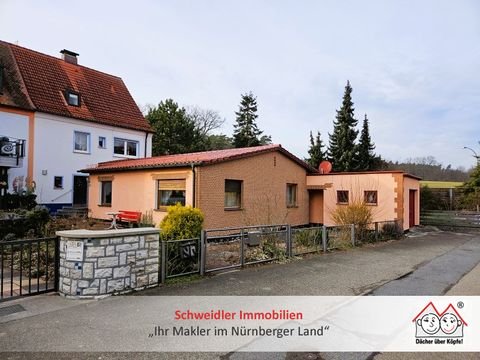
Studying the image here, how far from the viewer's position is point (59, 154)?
2205cm

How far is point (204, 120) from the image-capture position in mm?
51844

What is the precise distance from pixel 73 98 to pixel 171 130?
13.3m

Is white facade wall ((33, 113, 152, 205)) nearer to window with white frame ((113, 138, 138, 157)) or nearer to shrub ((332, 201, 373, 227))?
window with white frame ((113, 138, 138, 157))

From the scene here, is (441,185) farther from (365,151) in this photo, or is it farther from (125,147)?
(125,147)

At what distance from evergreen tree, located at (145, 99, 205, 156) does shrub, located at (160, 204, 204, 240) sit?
29.1m

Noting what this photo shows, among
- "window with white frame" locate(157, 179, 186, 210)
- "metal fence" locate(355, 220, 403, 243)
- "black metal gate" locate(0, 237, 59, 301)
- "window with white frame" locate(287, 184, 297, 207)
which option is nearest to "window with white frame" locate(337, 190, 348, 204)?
"window with white frame" locate(287, 184, 297, 207)

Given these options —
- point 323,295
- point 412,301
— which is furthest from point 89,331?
point 412,301

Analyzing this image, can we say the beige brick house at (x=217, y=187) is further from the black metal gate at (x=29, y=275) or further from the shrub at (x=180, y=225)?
the black metal gate at (x=29, y=275)

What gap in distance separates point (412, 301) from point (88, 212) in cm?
1747

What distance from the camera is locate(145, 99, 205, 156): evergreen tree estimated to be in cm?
3684

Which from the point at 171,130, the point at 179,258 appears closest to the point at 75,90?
the point at 171,130

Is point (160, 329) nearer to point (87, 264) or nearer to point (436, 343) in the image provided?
point (87, 264)

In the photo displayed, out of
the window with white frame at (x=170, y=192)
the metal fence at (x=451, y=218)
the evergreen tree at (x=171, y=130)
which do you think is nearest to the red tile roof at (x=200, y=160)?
the window with white frame at (x=170, y=192)

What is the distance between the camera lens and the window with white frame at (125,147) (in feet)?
84.9
